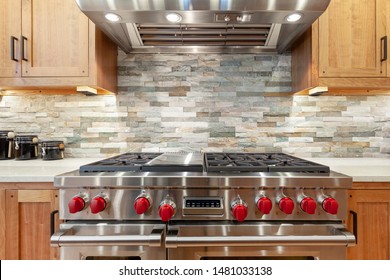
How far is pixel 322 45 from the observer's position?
4.74 feet

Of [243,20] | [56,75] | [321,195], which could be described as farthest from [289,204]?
[56,75]

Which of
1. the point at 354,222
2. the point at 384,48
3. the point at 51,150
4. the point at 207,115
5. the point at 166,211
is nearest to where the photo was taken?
the point at 166,211

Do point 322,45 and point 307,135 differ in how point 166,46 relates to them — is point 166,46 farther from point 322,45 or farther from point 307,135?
point 307,135

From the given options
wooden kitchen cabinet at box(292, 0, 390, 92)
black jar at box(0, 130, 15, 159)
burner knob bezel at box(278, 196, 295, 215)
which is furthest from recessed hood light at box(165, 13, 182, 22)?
black jar at box(0, 130, 15, 159)

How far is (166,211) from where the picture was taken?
0.92 metres

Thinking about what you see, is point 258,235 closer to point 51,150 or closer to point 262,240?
point 262,240

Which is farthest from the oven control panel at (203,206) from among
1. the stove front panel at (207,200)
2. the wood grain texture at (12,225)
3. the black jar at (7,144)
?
the black jar at (7,144)

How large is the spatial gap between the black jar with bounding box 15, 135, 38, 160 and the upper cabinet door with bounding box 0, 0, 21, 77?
43 cm

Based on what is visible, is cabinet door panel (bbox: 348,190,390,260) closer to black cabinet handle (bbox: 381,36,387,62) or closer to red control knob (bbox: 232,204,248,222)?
red control knob (bbox: 232,204,248,222)

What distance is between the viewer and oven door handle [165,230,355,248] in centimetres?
94

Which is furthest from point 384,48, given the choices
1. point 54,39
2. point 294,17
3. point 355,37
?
point 54,39

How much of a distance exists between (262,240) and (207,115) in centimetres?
103

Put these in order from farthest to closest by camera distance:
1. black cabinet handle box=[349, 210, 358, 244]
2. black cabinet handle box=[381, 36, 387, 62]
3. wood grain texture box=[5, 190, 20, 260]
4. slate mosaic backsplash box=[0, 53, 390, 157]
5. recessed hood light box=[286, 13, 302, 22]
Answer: slate mosaic backsplash box=[0, 53, 390, 157] < black cabinet handle box=[381, 36, 387, 62] < recessed hood light box=[286, 13, 302, 22] < wood grain texture box=[5, 190, 20, 260] < black cabinet handle box=[349, 210, 358, 244]
